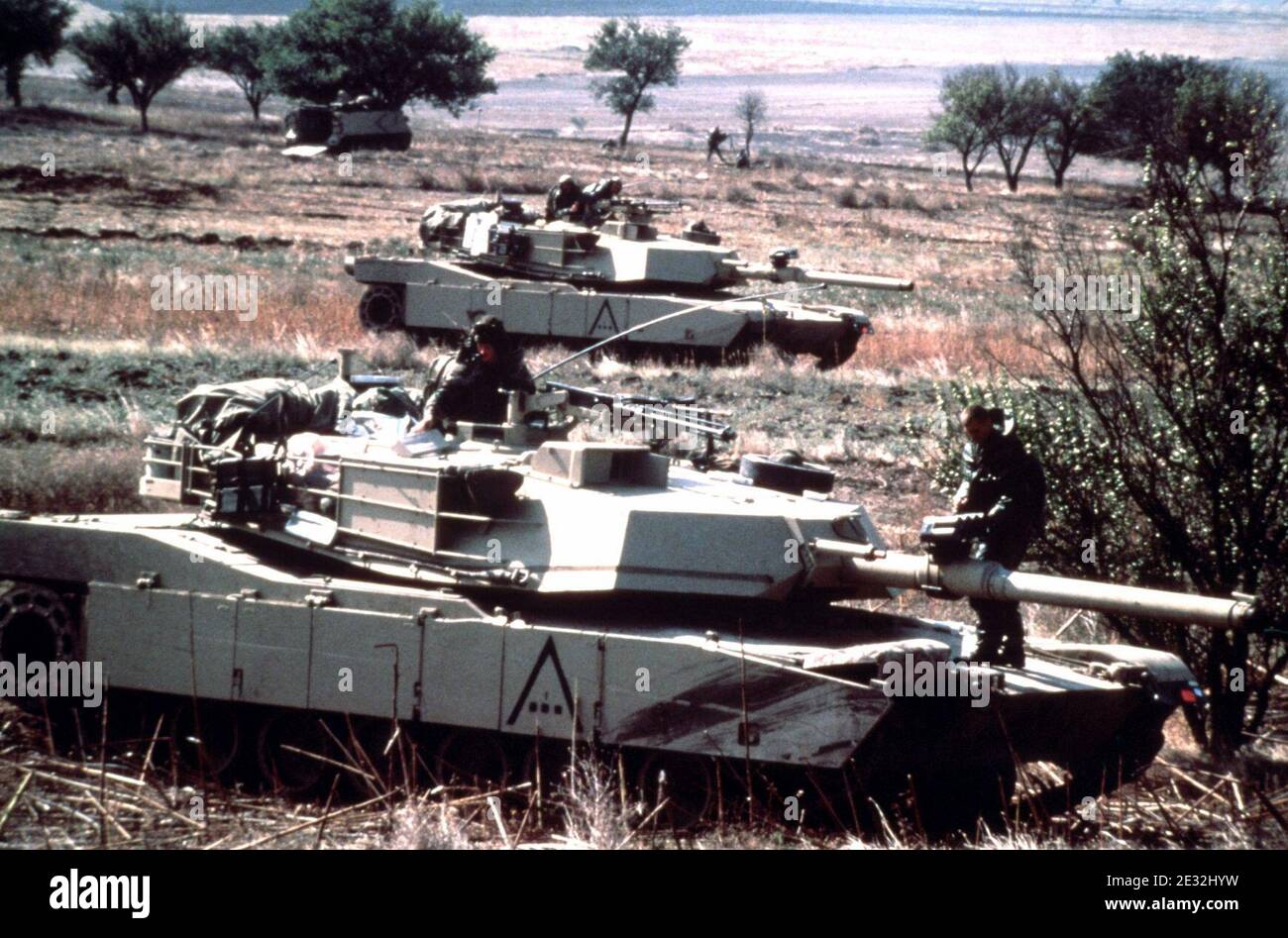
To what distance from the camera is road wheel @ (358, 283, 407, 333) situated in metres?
24.5

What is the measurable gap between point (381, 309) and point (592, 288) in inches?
128

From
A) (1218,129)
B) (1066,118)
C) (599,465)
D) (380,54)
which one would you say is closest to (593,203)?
(380,54)

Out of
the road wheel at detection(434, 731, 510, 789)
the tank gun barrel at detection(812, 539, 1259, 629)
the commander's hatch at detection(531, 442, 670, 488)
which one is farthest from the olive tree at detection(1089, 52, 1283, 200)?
the road wheel at detection(434, 731, 510, 789)

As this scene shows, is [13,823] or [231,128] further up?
[231,128]

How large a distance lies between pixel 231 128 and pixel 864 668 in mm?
40213

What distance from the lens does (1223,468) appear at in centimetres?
1044

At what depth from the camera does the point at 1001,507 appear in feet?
30.3

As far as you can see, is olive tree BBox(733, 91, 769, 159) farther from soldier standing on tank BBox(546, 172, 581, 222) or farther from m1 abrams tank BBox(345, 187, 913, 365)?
m1 abrams tank BBox(345, 187, 913, 365)

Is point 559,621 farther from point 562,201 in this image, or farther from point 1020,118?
point 1020,118

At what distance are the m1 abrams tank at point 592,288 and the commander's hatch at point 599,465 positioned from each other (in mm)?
12572

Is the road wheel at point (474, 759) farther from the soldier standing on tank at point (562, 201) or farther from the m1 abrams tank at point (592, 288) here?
the soldier standing on tank at point (562, 201)

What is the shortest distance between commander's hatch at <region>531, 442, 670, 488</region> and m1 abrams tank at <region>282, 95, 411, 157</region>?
1046 inches
